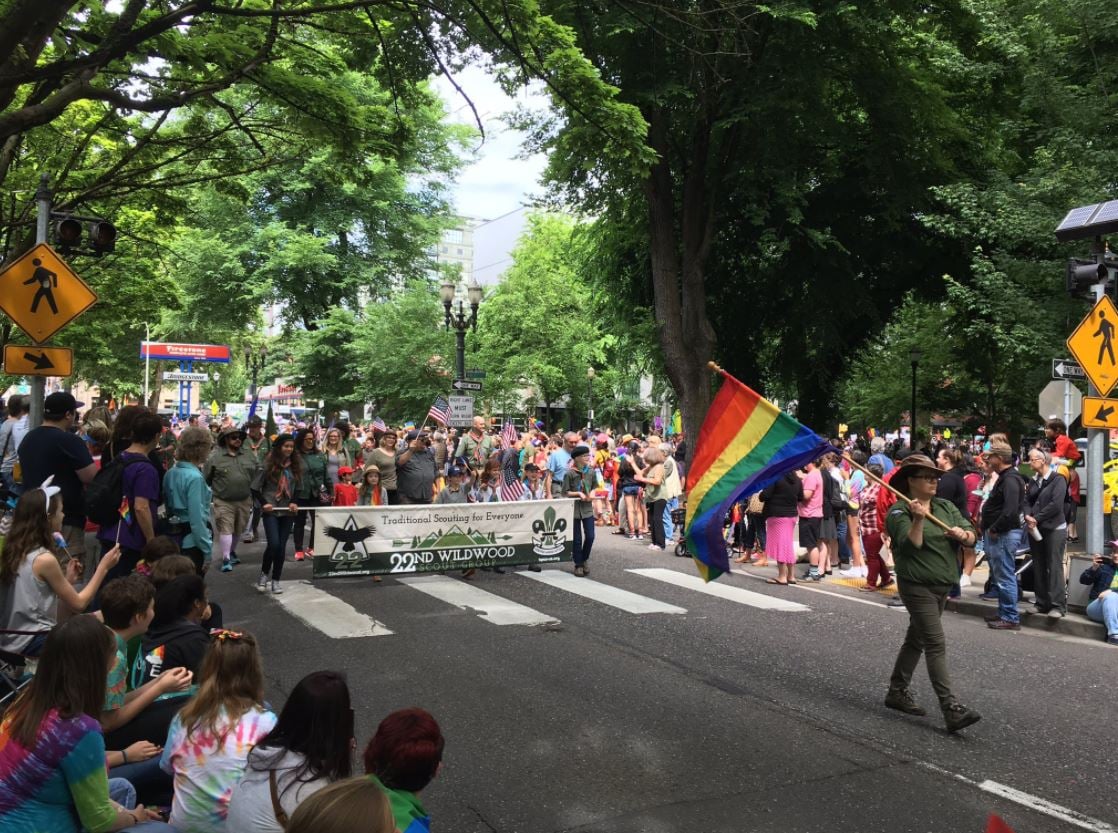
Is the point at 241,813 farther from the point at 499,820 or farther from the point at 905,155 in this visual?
the point at 905,155

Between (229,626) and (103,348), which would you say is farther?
(103,348)

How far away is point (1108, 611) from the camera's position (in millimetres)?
9344

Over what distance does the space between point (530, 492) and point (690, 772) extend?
29.7ft

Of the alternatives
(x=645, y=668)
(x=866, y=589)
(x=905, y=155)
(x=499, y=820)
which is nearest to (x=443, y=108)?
(x=905, y=155)

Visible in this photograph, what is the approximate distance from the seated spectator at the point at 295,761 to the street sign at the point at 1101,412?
10135mm

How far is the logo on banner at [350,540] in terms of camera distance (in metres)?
10.9

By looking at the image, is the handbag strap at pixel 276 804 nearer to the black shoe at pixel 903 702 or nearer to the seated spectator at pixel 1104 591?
the black shoe at pixel 903 702

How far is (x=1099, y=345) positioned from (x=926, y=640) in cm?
616

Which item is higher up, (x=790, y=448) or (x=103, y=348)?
(x=103, y=348)

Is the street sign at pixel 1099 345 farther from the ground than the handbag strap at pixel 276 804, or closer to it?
farther from the ground

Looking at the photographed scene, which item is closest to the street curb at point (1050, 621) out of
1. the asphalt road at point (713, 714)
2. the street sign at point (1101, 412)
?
the asphalt road at point (713, 714)

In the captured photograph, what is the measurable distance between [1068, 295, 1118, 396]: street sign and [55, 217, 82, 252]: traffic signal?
37.6 feet

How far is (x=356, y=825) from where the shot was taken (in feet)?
6.70

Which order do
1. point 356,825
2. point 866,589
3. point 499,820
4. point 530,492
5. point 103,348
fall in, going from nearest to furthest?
point 356,825
point 499,820
point 866,589
point 530,492
point 103,348
